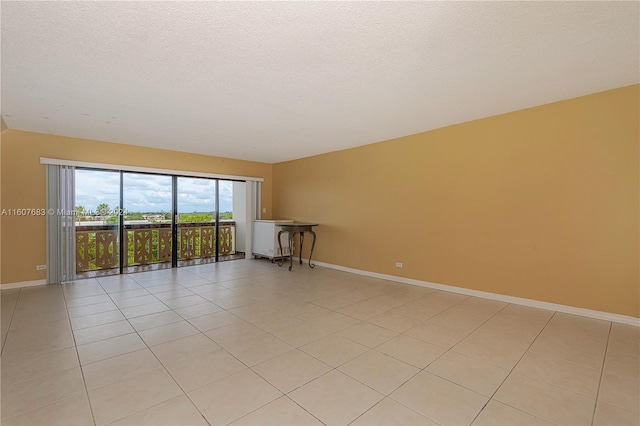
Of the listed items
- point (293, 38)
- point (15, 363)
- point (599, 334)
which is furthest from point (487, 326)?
point (15, 363)

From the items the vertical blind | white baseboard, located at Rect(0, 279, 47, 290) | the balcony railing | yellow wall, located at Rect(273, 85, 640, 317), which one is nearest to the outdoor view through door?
the balcony railing

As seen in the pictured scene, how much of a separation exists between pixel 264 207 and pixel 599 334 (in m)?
6.64

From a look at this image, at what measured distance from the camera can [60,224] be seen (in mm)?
4738

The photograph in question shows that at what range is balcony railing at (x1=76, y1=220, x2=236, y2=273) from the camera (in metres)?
5.42

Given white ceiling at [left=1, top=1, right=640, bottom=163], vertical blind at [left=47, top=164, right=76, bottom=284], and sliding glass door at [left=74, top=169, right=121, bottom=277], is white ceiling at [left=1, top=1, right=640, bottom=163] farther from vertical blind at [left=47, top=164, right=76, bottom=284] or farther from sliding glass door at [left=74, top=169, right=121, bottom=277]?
sliding glass door at [left=74, top=169, right=121, bottom=277]

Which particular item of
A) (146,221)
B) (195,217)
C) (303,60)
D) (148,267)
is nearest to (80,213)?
(146,221)

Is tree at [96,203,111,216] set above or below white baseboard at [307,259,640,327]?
above

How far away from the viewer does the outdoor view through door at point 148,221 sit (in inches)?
209

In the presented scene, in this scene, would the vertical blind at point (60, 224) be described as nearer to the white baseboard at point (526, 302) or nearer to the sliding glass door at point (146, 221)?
the sliding glass door at point (146, 221)

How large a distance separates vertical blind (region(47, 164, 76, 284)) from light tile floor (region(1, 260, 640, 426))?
2.59 feet

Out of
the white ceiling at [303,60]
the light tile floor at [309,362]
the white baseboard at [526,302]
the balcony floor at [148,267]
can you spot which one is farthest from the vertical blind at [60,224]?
the white baseboard at [526,302]

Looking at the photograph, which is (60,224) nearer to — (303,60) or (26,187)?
(26,187)

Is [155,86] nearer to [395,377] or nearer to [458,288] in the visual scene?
[395,377]

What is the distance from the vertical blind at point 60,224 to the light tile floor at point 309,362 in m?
0.79
